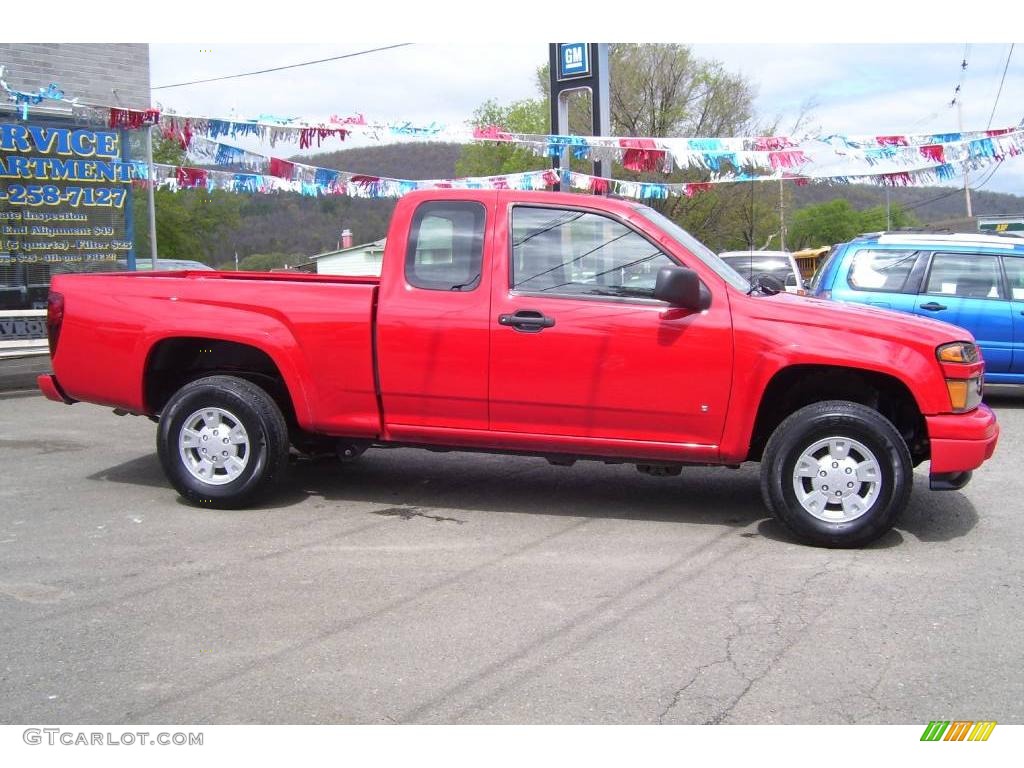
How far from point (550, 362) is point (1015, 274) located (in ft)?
22.9

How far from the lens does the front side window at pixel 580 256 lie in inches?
237

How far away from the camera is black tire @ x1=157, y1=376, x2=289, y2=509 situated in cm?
631

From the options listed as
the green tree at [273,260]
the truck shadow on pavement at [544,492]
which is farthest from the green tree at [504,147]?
the truck shadow on pavement at [544,492]

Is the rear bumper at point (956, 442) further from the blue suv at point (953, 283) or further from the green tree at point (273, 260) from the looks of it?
the green tree at point (273, 260)

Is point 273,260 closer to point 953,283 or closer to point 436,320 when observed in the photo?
point 953,283

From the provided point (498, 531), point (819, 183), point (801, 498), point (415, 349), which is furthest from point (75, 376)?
point (819, 183)

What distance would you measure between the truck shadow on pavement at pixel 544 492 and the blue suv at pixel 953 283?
148 inches

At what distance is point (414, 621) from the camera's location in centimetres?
454

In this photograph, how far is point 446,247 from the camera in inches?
245

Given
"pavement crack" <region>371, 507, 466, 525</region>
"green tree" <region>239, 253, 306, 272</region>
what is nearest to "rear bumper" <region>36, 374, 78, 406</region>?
"pavement crack" <region>371, 507, 466, 525</region>

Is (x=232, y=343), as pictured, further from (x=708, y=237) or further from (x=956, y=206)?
(x=956, y=206)

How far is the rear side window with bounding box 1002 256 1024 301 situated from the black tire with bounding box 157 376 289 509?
796cm

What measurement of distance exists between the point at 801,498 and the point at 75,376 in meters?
4.67

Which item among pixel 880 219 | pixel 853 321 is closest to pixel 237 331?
pixel 853 321
